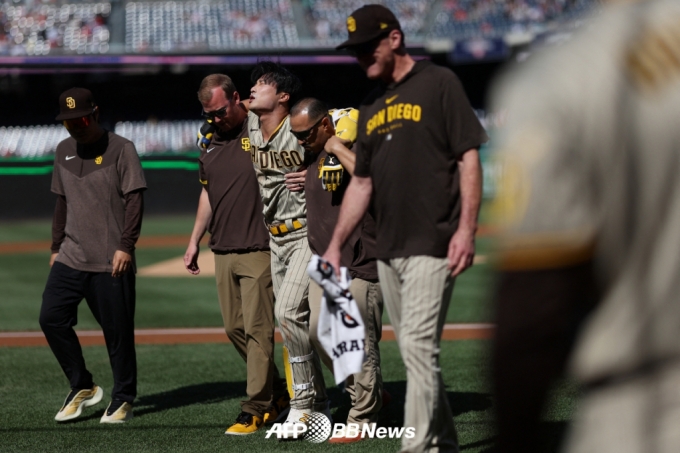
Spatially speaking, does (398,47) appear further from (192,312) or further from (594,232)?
(192,312)

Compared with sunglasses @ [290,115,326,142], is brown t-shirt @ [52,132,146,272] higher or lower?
lower

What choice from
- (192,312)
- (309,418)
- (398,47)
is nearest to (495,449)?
(398,47)

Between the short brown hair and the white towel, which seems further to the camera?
the short brown hair

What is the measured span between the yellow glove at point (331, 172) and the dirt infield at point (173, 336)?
4.19 m

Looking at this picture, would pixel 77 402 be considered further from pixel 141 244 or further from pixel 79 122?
pixel 141 244

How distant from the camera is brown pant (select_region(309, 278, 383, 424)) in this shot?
5.79 meters

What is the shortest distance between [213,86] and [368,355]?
2.14m

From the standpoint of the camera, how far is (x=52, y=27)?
31.4m

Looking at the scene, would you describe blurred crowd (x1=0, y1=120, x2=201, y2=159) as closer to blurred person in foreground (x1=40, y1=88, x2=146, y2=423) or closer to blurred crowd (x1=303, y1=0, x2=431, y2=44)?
blurred crowd (x1=303, y1=0, x2=431, y2=44)

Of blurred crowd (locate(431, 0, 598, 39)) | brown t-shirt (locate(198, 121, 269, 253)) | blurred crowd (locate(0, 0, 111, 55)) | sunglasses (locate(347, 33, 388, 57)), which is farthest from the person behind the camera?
blurred crowd (locate(431, 0, 598, 39))

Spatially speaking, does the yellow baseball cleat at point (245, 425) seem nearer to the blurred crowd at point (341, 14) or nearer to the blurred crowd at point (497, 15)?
the blurred crowd at point (341, 14)

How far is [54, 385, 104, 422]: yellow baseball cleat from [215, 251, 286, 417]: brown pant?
3.87ft

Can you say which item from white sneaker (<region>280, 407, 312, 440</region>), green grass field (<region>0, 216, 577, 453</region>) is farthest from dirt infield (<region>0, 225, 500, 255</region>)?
white sneaker (<region>280, 407, 312, 440</region>)
